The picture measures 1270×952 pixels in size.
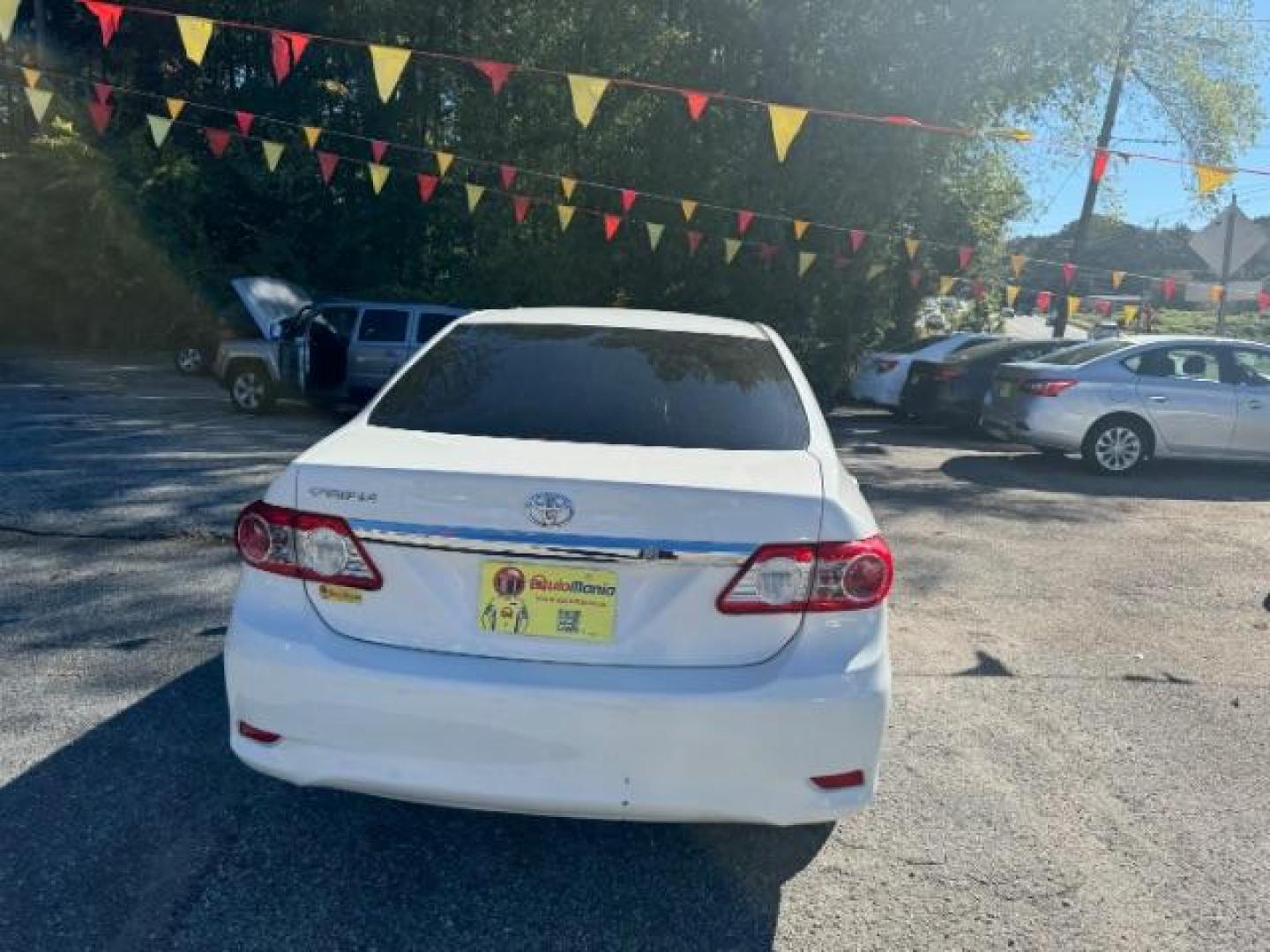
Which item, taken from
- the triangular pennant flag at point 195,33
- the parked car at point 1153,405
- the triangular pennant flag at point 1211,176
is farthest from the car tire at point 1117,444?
the triangular pennant flag at point 195,33

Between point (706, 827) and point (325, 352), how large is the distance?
399 inches

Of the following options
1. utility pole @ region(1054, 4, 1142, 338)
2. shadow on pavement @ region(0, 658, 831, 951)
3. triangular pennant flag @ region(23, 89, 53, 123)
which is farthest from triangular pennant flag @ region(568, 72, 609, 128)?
utility pole @ region(1054, 4, 1142, 338)

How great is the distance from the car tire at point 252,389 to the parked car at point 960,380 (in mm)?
8401

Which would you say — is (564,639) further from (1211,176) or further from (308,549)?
(1211,176)

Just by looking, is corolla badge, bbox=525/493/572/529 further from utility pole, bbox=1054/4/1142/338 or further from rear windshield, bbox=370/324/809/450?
utility pole, bbox=1054/4/1142/338

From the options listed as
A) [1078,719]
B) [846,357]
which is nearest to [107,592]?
[1078,719]

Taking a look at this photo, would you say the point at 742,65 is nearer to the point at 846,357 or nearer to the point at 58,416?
the point at 846,357

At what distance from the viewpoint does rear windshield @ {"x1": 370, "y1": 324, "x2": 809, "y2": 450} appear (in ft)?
10.7

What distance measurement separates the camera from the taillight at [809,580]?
2682 mm

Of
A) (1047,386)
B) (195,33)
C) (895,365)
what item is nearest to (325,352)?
(195,33)

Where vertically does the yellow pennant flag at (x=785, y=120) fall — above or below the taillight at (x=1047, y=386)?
above

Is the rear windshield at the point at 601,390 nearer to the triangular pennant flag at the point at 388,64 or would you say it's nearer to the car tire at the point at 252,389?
the triangular pennant flag at the point at 388,64

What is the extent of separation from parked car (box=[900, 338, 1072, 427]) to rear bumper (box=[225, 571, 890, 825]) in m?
11.9

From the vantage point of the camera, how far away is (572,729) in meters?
2.61
